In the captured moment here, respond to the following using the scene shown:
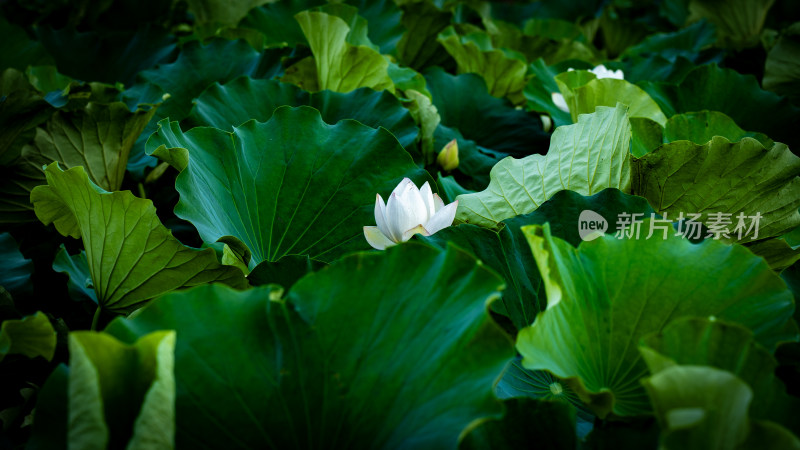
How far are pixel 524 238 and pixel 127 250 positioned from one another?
0.60 m

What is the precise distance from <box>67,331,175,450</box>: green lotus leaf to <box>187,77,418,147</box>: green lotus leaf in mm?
822

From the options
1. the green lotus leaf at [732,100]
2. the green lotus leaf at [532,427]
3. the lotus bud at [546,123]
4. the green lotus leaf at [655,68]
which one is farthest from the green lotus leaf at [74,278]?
the green lotus leaf at [655,68]

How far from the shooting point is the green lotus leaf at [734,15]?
2504mm

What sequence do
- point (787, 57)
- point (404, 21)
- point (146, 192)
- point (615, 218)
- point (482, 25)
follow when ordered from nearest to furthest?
point (615, 218)
point (146, 192)
point (787, 57)
point (404, 21)
point (482, 25)

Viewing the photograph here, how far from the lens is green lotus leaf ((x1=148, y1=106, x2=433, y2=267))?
1.13m

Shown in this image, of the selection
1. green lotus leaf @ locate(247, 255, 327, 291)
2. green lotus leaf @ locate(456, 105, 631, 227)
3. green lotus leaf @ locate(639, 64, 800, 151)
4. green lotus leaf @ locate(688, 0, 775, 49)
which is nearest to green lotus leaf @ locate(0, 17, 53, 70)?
green lotus leaf @ locate(247, 255, 327, 291)

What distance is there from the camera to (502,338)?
66cm

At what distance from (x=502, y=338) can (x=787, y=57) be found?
1631 mm

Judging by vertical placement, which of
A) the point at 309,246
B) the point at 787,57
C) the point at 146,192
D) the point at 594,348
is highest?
the point at 787,57

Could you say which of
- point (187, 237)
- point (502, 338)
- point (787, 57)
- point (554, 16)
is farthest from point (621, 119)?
point (554, 16)

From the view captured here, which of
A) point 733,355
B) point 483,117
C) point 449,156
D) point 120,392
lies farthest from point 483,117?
point 120,392

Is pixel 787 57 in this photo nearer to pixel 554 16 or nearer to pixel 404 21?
pixel 404 21

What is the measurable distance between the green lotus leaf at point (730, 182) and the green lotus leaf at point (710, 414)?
0.54 meters

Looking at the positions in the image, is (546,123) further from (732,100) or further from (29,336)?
(29,336)
